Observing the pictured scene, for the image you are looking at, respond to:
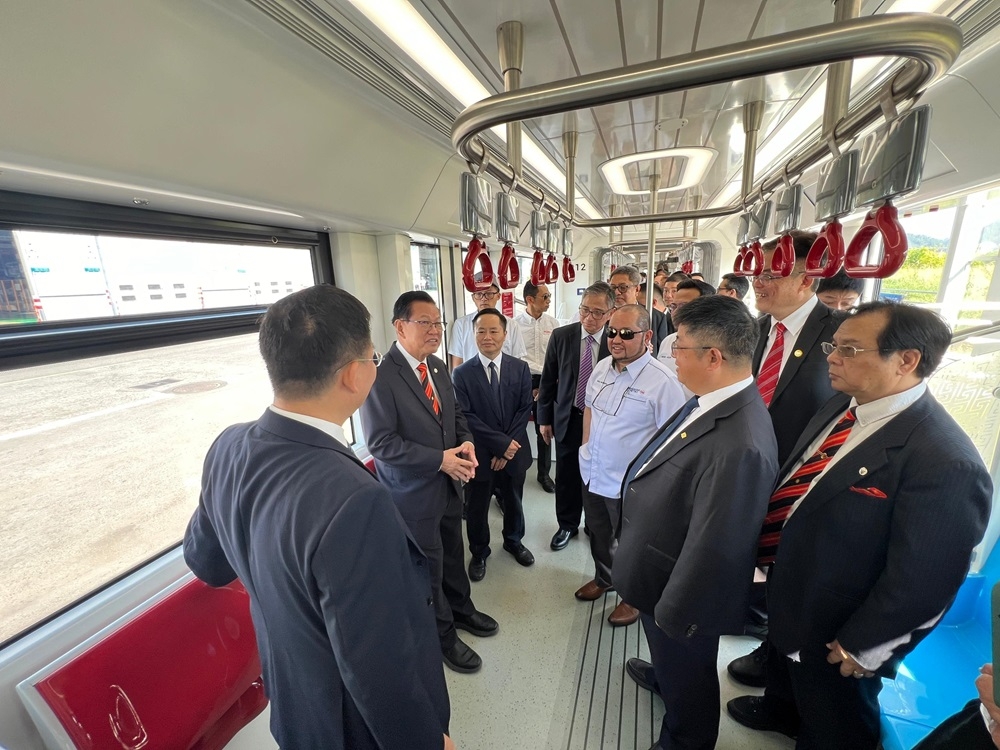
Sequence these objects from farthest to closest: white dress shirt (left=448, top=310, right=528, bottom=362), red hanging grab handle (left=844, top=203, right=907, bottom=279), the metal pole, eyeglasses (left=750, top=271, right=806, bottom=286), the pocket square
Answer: white dress shirt (left=448, top=310, right=528, bottom=362)
eyeglasses (left=750, top=271, right=806, bottom=286)
the metal pole
the pocket square
red hanging grab handle (left=844, top=203, right=907, bottom=279)

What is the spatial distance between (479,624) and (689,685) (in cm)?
131

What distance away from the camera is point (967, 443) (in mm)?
1209

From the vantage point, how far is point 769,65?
699mm

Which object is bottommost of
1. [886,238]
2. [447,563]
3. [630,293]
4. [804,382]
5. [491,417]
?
[447,563]

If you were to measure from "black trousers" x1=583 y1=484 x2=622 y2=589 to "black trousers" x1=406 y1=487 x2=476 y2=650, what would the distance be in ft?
2.83

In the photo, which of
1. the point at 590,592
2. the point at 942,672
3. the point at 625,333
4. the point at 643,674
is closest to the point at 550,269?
the point at 625,333

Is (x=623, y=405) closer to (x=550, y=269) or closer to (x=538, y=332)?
(x=550, y=269)

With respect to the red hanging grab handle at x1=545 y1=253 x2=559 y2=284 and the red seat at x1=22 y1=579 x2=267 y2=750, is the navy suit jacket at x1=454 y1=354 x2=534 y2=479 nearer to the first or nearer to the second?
the red hanging grab handle at x1=545 y1=253 x2=559 y2=284

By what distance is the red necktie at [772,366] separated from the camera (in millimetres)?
2131

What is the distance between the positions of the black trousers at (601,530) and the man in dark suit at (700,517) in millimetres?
838

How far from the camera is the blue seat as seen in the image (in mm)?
1709

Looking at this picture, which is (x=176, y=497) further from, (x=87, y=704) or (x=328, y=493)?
(x=328, y=493)

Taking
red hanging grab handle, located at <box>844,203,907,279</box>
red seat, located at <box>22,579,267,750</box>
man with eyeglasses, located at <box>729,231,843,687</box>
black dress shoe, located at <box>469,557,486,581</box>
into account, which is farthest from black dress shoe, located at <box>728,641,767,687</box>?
red seat, located at <box>22,579,267,750</box>

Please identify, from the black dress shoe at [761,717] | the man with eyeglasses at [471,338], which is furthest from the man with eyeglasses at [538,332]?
the black dress shoe at [761,717]
